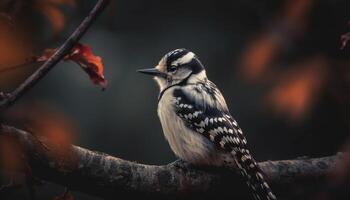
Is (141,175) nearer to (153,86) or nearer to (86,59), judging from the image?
(86,59)

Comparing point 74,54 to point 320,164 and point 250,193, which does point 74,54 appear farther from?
point 320,164

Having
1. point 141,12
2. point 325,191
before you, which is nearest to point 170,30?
point 141,12

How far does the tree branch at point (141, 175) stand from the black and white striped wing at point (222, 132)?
15cm

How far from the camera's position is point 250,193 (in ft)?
13.1

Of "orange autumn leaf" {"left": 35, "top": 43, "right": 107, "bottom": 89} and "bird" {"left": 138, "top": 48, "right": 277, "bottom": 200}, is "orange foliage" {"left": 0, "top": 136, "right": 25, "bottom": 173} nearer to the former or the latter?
"orange autumn leaf" {"left": 35, "top": 43, "right": 107, "bottom": 89}

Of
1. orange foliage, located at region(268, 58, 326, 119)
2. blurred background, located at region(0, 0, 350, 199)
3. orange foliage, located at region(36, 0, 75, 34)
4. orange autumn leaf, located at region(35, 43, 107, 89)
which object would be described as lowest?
blurred background, located at region(0, 0, 350, 199)

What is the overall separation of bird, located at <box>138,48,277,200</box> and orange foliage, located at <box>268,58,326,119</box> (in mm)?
540

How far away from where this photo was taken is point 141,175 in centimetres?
334

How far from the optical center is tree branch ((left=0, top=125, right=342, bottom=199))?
2908mm

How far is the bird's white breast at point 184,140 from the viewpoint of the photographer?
4.28 metres

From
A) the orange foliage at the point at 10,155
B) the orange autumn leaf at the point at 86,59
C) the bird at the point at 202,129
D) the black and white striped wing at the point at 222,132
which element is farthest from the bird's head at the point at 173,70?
the orange foliage at the point at 10,155

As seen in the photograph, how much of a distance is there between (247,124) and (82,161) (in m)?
4.35

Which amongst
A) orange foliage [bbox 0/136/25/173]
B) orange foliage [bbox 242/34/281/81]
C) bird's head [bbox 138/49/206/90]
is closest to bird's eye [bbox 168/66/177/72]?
bird's head [bbox 138/49/206/90]

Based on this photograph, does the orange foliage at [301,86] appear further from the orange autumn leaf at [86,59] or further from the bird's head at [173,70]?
the orange autumn leaf at [86,59]
